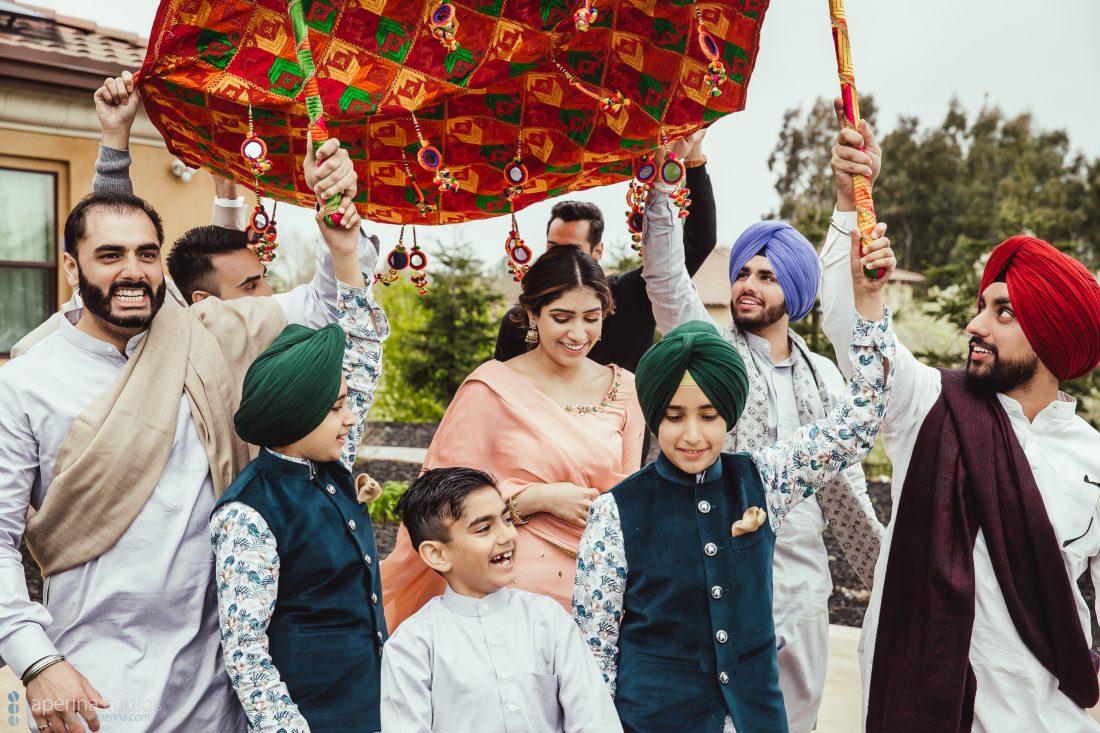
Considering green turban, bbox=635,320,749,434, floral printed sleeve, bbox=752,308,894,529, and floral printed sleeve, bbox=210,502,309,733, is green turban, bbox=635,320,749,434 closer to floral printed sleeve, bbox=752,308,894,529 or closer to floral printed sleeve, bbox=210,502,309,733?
floral printed sleeve, bbox=752,308,894,529

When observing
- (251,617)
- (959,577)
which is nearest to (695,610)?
(959,577)

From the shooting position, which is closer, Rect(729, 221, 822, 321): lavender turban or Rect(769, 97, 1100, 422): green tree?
Rect(729, 221, 822, 321): lavender turban

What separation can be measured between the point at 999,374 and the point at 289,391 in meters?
2.01

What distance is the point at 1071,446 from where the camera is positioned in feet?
9.40

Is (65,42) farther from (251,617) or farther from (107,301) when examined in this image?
(251,617)

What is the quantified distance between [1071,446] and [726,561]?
1170mm

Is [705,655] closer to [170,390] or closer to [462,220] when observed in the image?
[170,390]

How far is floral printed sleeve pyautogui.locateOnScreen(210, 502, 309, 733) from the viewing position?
2.30 metres

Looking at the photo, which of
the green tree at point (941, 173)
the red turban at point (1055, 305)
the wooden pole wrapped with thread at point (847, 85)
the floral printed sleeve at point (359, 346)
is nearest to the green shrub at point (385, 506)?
the floral printed sleeve at point (359, 346)

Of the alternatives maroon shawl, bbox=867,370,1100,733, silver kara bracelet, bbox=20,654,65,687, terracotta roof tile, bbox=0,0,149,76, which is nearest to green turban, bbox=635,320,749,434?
maroon shawl, bbox=867,370,1100,733

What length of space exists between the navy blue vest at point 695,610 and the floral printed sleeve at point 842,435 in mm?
66

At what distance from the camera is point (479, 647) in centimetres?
241

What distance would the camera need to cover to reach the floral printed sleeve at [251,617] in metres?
2.30

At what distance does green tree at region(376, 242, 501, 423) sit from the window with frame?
5.02 meters
